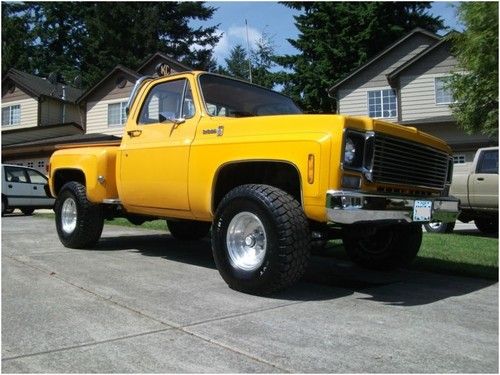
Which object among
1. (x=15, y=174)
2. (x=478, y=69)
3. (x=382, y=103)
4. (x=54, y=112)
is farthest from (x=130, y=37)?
(x=478, y=69)

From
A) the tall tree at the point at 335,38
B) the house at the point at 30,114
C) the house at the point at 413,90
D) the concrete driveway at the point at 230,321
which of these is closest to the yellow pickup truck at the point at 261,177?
the concrete driveway at the point at 230,321

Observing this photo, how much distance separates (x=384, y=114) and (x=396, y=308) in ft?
68.1

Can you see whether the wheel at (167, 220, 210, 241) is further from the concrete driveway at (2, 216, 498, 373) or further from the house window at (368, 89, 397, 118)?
the house window at (368, 89, 397, 118)

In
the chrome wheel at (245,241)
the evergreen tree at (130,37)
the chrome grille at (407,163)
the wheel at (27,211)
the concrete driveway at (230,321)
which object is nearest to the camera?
the concrete driveway at (230,321)

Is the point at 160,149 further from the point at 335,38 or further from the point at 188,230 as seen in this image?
the point at 335,38

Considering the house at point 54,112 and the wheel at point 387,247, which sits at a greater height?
the house at point 54,112

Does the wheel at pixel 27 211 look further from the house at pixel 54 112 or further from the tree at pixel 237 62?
the tree at pixel 237 62

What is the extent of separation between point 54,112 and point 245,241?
31.8 meters

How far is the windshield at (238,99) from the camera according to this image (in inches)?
238

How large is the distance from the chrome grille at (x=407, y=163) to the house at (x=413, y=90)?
48.4ft

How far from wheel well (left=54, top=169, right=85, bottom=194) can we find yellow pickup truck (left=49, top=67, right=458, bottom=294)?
0.44 m

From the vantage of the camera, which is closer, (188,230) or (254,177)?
(254,177)

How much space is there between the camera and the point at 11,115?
33562 millimetres

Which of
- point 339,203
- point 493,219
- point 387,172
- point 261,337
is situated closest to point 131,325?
point 261,337
